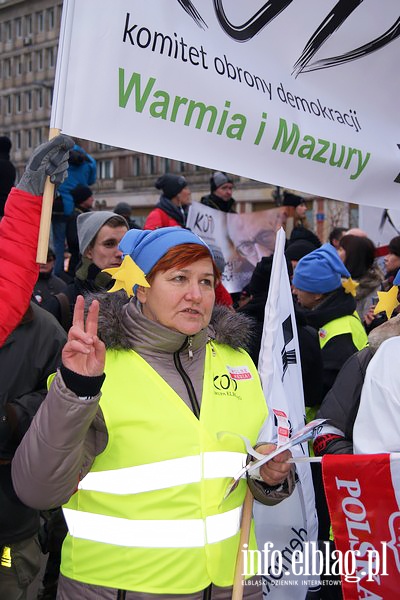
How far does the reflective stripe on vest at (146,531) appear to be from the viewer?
98.8 inches

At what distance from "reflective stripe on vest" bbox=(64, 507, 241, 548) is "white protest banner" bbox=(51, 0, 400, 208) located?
1.33 m

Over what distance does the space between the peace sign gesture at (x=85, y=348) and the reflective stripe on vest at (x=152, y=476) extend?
1.40 ft

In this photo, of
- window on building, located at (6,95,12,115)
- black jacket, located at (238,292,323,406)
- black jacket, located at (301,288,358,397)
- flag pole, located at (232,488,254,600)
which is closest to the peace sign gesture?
flag pole, located at (232,488,254,600)

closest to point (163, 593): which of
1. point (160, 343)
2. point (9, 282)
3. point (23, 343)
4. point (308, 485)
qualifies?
point (160, 343)

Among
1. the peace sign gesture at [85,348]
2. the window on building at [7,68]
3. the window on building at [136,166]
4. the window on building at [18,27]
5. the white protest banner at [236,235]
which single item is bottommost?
the peace sign gesture at [85,348]

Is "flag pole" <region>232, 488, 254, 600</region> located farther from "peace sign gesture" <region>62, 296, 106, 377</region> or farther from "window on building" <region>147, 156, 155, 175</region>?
"window on building" <region>147, 156, 155, 175</region>

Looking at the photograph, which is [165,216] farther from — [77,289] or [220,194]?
[77,289]

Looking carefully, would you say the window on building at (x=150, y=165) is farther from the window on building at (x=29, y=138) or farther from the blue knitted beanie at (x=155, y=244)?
the blue knitted beanie at (x=155, y=244)

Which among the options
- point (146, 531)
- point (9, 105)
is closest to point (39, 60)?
point (9, 105)

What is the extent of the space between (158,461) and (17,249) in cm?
85

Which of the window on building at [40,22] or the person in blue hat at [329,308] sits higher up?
the window on building at [40,22]

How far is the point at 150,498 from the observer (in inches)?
99.0

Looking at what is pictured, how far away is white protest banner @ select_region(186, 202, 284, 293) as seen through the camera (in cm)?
788

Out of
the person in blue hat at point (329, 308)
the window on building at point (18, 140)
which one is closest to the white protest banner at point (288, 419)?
the person in blue hat at point (329, 308)
